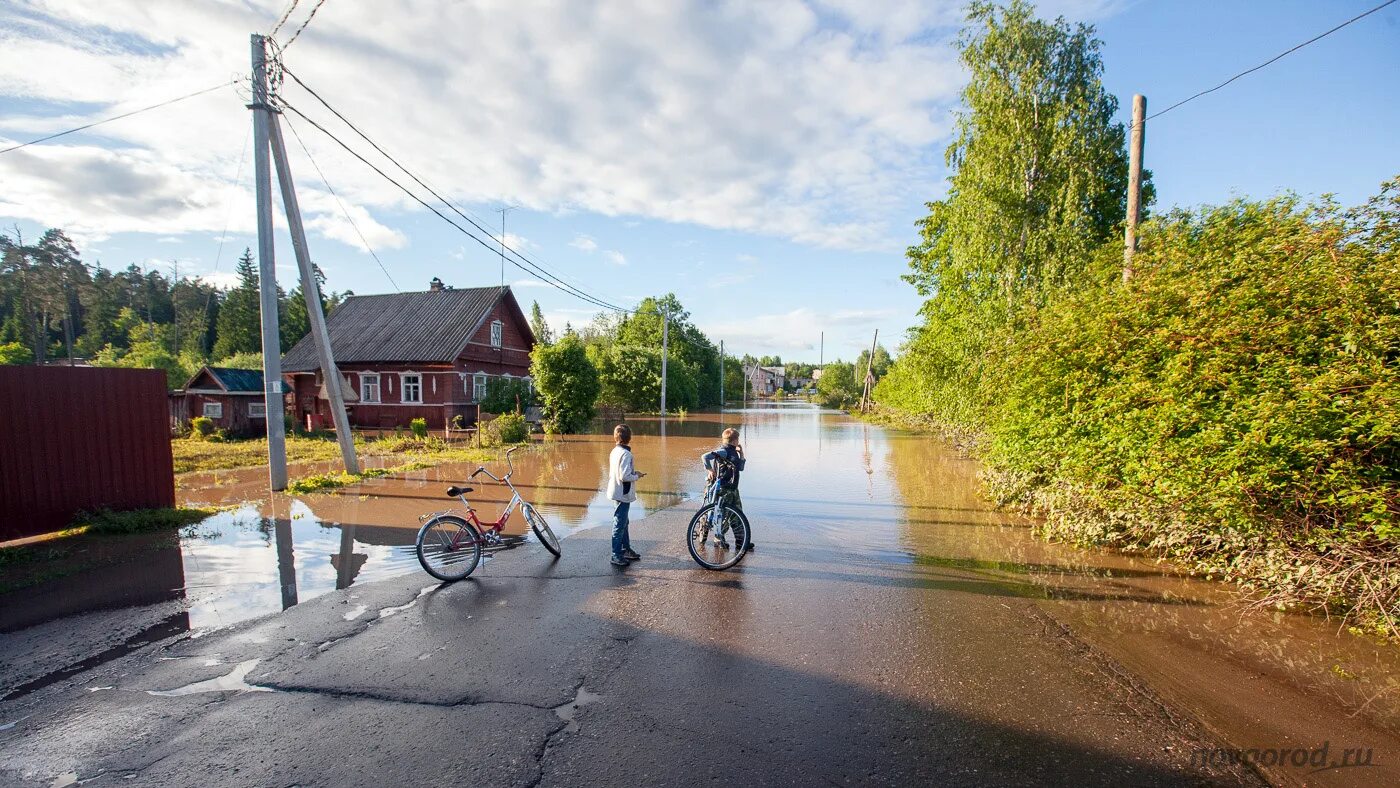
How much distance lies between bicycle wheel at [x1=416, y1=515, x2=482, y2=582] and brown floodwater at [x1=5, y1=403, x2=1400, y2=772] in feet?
1.52

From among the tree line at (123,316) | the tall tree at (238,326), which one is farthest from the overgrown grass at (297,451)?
the tall tree at (238,326)

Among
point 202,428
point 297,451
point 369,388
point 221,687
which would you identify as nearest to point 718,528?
point 221,687

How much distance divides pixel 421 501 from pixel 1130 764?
Answer: 9961 millimetres

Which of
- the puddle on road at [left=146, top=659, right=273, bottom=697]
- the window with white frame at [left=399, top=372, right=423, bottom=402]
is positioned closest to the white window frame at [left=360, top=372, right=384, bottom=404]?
the window with white frame at [left=399, top=372, right=423, bottom=402]

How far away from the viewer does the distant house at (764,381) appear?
116 meters

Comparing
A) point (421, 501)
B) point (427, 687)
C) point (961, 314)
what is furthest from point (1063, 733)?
point (961, 314)

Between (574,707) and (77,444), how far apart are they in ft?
28.3

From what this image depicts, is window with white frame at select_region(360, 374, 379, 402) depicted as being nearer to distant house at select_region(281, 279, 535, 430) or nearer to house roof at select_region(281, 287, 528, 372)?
distant house at select_region(281, 279, 535, 430)

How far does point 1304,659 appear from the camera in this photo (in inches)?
169

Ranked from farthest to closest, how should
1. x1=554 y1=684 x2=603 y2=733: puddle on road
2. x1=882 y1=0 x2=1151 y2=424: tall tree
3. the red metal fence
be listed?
x1=882 y1=0 x2=1151 y2=424: tall tree, the red metal fence, x1=554 y1=684 x2=603 y2=733: puddle on road

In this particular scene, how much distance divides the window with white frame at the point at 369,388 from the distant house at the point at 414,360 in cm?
2

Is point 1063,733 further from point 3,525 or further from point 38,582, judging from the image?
point 3,525

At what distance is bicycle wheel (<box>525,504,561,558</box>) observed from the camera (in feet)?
22.2

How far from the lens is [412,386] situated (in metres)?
24.1
